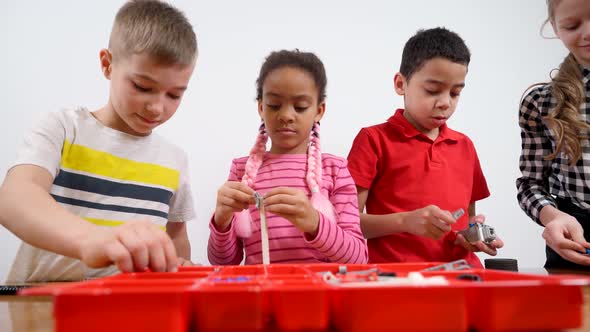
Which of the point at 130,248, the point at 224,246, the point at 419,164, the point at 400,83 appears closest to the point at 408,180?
the point at 419,164

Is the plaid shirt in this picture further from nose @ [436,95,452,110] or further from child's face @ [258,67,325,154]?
child's face @ [258,67,325,154]

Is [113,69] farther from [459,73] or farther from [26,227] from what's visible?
[459,73]

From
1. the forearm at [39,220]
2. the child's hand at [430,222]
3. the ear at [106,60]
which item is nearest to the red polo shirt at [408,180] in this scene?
the child's hand at [430,222]

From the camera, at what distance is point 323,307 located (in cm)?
33

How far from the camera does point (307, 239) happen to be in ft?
2.71

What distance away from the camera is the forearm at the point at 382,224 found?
104cm

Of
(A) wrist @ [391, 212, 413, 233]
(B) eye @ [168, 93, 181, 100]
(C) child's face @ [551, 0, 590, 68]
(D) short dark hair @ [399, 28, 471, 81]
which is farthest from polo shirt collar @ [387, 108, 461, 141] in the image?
(B) eye @ [168, 93, 181, 100]

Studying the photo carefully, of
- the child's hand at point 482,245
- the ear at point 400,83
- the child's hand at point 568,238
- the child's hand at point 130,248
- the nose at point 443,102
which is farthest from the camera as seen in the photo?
the ear at point 400,83

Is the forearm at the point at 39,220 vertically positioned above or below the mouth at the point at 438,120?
below

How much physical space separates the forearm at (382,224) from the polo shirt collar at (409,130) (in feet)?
0.72

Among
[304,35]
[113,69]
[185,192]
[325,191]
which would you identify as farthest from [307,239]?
[304,35]

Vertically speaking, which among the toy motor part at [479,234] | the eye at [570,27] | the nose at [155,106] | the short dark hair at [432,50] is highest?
the short dark hair at [432,50]

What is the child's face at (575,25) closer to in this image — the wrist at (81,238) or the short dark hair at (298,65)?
the short dark hair at (298,65)

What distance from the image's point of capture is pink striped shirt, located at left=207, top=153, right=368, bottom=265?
868mm
